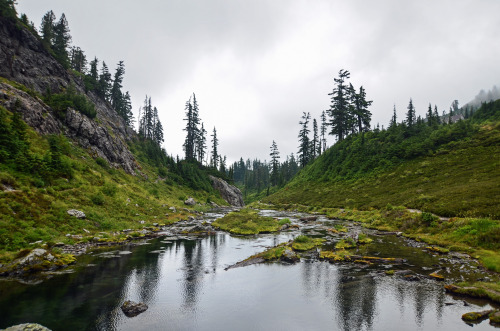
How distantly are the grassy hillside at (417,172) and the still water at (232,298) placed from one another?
56.6 ft

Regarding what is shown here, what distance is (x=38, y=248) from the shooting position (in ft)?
67.6

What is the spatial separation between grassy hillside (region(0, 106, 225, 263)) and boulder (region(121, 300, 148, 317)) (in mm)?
12126

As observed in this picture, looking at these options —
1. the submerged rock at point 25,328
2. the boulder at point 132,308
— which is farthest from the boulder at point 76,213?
the submerged rock at point 25,328

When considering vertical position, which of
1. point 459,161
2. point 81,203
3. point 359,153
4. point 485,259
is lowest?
point 485,259

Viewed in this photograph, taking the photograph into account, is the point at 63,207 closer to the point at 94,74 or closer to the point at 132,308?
the point at 132,308

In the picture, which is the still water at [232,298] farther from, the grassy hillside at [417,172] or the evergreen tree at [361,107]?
the evergreen tree at [361,107]

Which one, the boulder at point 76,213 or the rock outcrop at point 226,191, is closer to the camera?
the boulder at point 76,213

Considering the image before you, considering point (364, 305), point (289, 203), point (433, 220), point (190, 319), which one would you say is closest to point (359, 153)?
point (289, 203)

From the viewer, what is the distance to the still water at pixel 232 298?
13.5m

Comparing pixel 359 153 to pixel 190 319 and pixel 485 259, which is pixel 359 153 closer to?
pixel 485 259

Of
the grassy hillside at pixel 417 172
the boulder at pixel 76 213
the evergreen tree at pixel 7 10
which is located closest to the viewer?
the boulder at pixel 76 213

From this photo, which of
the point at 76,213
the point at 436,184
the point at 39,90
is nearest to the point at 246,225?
the point at 76,213

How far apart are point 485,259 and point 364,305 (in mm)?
13431

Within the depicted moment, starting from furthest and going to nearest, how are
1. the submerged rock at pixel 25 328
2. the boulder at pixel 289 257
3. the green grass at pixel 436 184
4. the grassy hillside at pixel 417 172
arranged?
the grassy hillside at pixel 417 172 < the green grass at pixel 436 184 < the boulder at pixel 289 257 < the submerged rock at pixel 25 328
